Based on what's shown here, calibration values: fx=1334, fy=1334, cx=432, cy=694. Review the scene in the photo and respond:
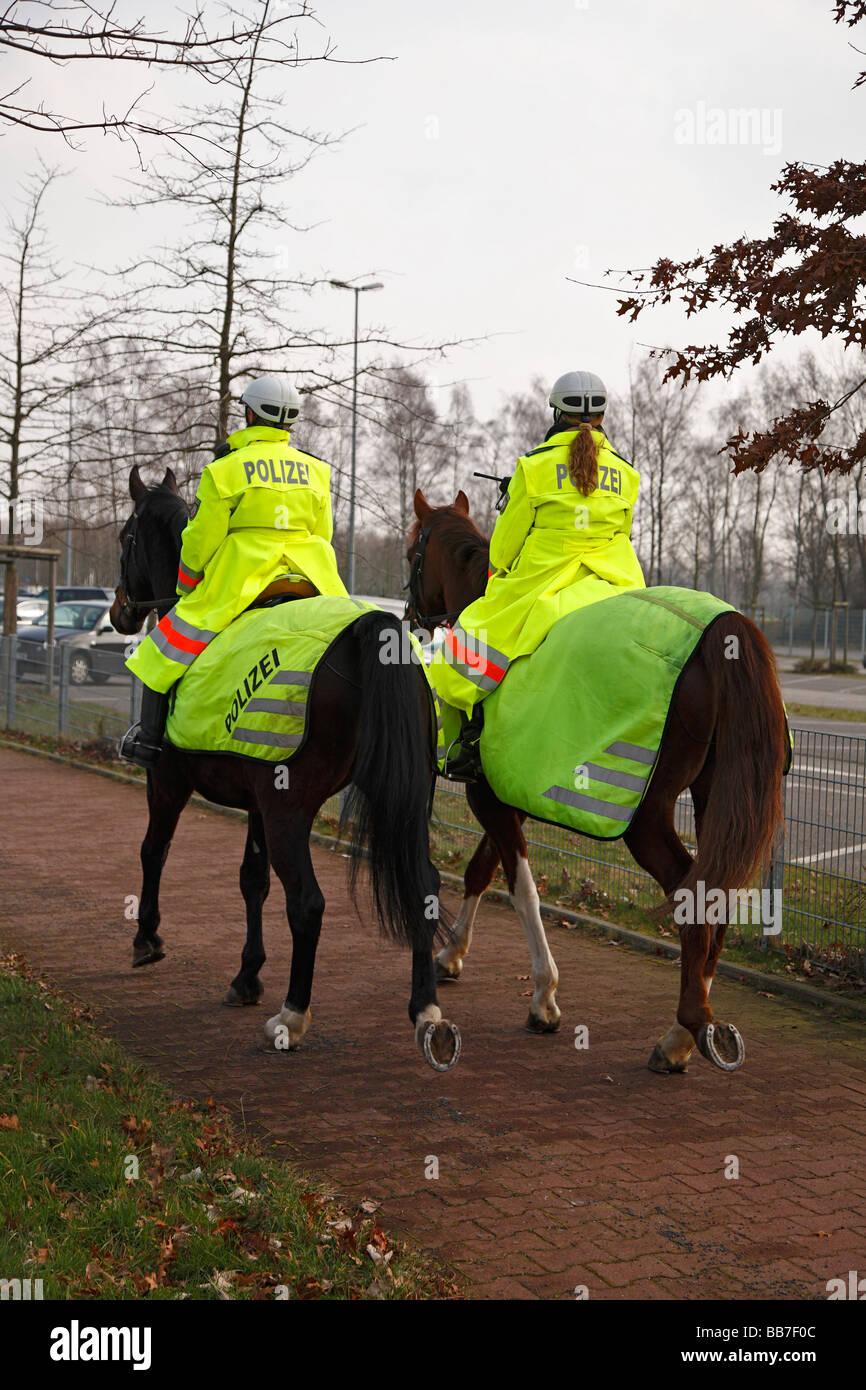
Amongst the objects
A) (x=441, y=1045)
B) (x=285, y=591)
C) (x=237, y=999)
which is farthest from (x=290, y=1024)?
(x=285, y=591)

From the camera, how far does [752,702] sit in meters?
5.27

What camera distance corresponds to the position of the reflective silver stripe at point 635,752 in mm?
5449

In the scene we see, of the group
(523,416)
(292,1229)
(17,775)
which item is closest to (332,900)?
(292,1229)

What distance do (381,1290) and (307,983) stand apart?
229cm

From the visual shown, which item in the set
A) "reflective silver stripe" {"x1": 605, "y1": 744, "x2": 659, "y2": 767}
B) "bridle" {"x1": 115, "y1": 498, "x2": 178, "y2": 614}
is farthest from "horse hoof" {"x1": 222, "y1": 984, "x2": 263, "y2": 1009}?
"reflective silver stripe" {"x1": 605, "y1": 744, "x2": 659, "y2": 767}

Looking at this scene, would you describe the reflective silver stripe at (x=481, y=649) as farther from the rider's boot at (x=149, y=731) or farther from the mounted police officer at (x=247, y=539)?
the rider's boot at (x=149, y=731)

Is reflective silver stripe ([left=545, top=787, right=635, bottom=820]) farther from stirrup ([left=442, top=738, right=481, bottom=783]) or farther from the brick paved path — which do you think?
the brick paved path

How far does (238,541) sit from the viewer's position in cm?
652

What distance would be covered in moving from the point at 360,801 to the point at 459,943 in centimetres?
198

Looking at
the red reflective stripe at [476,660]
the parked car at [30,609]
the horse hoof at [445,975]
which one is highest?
the parked car at [30,609]

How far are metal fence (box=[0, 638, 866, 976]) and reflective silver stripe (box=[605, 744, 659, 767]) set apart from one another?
1.17 metres

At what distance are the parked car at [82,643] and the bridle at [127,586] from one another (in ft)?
17.0

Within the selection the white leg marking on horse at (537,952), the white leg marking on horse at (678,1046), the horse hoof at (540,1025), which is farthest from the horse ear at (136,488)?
the white leg marking on horse at (678,1046)

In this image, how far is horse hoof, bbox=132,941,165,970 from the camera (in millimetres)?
7133
